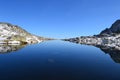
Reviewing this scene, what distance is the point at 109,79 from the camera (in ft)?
161

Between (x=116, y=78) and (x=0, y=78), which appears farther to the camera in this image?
(x=116, y=78)

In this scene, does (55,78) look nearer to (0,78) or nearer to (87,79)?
(87,79)

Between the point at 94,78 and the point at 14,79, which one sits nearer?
the point at 14,79

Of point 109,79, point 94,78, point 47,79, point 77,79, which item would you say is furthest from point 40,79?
point 109,79

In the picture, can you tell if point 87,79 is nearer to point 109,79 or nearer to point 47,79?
point 109,79

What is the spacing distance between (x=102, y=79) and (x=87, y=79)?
4140 millimetres

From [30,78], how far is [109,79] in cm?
2119

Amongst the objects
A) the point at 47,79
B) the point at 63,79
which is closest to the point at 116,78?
the point at 63,79

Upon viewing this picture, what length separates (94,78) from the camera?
50.1 metres

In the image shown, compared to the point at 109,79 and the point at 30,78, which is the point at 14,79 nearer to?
the point at 30,78

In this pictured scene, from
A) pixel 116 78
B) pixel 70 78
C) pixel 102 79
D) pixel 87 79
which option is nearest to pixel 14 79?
pixel 70 78

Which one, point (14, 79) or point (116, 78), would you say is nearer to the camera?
point (14, 79)

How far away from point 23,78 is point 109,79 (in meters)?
23.0

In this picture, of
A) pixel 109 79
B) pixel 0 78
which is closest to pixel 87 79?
pixel 109 79
